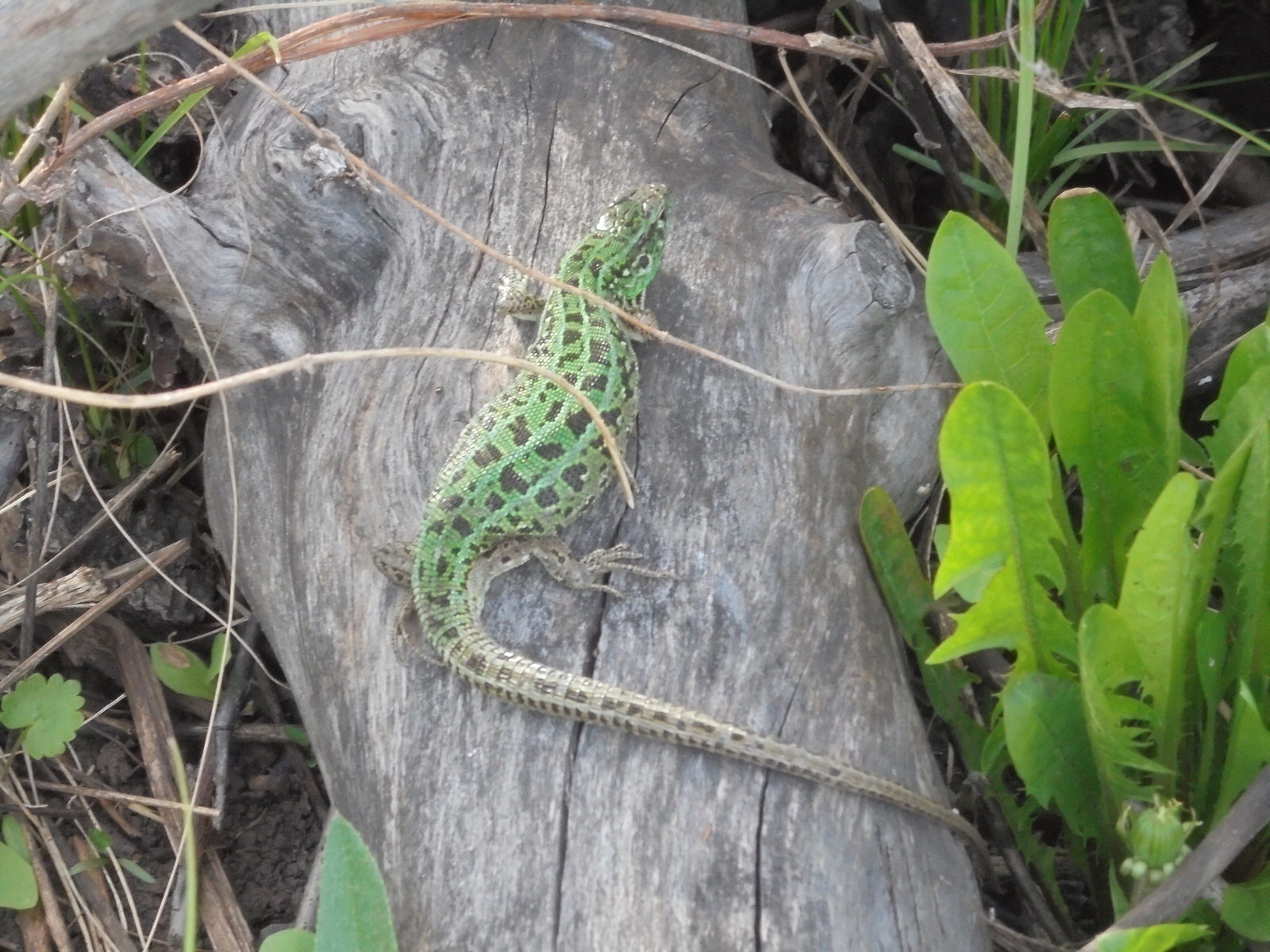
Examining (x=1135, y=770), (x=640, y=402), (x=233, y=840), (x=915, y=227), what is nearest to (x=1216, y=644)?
(x=1135, y=770)

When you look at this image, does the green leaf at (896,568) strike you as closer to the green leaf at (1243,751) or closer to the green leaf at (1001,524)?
the green leaf at (1001,524)

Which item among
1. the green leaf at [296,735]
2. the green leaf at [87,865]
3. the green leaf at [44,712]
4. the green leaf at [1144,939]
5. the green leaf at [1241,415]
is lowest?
the green leaf at [87,865]

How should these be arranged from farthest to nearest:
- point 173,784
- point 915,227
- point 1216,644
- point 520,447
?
point 915,227 → point 173,784 → point 520,447 → point 1216,644

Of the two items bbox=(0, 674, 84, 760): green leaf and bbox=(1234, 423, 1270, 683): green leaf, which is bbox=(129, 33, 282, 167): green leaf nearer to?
bbox=(0, 674, 84, 760): green leaf

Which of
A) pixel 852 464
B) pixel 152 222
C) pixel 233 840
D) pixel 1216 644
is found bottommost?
pixel 233 840

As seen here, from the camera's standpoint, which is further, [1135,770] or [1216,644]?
[1135,770]

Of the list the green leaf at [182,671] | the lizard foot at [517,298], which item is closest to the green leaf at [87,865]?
the green leaf at [182,671]

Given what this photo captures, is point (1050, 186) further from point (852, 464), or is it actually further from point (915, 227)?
point (852, 464)
